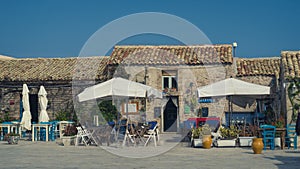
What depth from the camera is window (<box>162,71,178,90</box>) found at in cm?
2030

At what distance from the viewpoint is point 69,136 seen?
14133mm

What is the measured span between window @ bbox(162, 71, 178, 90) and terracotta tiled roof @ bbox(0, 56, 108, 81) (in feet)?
9.10

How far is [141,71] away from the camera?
20.1 meters

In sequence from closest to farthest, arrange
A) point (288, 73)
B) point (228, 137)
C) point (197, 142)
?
point (197, 142) → point (228, 137) → point (288, 73)

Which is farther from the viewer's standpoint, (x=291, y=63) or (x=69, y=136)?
(x=291, y=63)

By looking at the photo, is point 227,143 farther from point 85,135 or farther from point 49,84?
point 49,84

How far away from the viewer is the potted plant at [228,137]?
498 inches

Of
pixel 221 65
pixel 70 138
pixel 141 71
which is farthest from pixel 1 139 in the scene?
pixel 221 65

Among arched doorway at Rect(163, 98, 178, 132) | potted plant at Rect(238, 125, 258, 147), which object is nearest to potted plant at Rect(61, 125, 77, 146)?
potted plant at Rect(238, 125, 258, 147)

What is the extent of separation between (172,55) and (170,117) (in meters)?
2.89

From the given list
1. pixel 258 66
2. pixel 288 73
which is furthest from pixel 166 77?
pixel 288 73

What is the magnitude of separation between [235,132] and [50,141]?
20.5 ft

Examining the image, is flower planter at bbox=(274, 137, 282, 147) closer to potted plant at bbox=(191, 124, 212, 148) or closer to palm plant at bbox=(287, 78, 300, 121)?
palm plant at bbox=(287, 78, 300, 121)

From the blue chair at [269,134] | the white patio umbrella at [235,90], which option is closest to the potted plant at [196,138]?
the white patio umbrella at [235,90]
